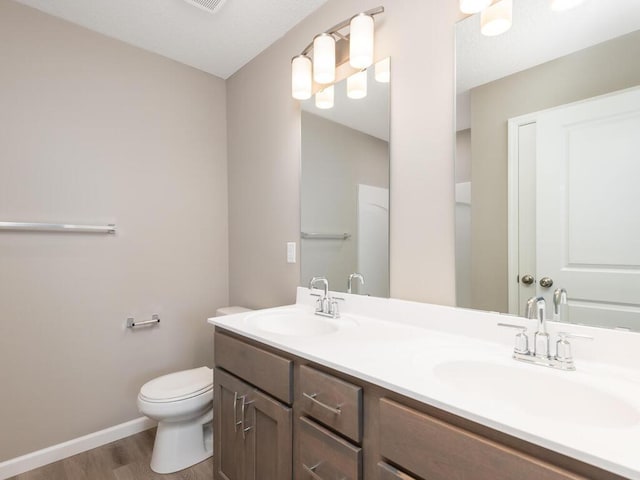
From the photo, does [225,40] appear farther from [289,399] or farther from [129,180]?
[289,399]

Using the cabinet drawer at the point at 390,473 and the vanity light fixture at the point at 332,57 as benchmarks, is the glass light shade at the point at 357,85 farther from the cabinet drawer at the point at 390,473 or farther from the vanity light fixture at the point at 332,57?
the cabinet drawer at the point at 390,473

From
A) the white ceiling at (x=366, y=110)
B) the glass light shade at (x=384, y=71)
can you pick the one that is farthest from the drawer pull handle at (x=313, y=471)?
the glass light shade at (x=384, y=71)

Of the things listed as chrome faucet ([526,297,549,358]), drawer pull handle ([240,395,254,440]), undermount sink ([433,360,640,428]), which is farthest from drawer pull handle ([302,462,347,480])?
chrome faucet ([526,297,549,358])

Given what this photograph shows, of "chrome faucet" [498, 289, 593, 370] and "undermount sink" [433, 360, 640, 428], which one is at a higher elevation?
"chrome faucet" [498, 289, 593, 370]

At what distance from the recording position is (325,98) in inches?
69.7

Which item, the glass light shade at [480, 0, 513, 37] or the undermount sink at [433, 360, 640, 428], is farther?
the glass light shade at [480, 0, 513, 37]

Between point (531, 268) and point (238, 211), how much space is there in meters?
1.88

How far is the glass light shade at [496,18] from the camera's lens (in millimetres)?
1142

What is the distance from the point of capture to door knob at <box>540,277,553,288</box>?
3.44ft

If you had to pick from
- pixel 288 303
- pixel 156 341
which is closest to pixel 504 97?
pixel 288 303

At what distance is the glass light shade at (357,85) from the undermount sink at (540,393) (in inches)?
49.3

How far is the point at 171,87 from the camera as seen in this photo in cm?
224

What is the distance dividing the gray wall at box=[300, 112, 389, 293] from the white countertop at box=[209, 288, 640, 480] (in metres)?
0.44

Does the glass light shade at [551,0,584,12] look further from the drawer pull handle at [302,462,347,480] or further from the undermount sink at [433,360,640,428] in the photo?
the drawer pull handle at [302,462,347,480]
